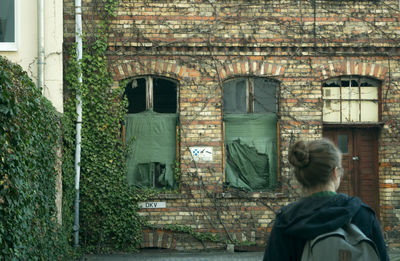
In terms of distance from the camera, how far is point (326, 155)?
354 cm

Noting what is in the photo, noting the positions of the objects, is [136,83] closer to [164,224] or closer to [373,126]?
[164,224]

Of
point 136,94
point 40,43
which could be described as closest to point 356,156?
point 136,94

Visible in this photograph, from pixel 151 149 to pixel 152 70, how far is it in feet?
5.38

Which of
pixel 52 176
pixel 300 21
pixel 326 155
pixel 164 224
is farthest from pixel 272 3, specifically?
pixel 326 155

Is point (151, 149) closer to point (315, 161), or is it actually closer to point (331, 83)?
point (331, 83)

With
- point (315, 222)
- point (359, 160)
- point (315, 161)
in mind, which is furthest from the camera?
point (359, 160)

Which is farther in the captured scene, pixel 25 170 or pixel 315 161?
pixel 25 170

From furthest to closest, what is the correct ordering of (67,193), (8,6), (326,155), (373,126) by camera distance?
(373,126), (8,6), (67,193), (326,155)

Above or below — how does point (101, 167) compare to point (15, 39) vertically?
below

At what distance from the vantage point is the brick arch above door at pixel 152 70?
12.7 metres

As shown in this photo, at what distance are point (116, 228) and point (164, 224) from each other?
983 millimetres

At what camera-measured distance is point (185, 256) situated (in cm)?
1203

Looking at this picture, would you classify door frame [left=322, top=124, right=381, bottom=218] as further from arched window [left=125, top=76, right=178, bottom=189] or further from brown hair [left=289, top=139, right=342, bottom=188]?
brown hair [left=289, top=139, right=342, bottom=188]

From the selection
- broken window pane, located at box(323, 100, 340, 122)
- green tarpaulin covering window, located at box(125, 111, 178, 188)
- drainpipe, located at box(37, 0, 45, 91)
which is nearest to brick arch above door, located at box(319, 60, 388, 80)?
broken window pane, located at box(323, 100, 340, 122)
